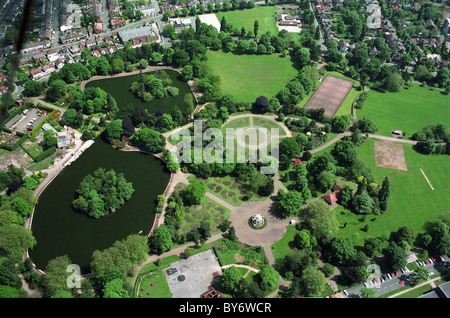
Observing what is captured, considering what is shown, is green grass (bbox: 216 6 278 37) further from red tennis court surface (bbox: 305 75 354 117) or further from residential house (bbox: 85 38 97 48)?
residential house (bbox: 85 38 97 48)

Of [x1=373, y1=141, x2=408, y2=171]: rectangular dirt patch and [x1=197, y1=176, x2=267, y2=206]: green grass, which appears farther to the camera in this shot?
[x1=373, y1=141, x2=408, y2=171]: rectangular dirt patch

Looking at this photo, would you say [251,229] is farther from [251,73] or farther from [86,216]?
[251,73]

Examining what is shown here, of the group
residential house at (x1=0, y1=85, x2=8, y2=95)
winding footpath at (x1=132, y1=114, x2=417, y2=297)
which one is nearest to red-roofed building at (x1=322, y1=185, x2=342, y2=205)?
winding footpath at (x1=132, y1=114, x2=417, y2=297)

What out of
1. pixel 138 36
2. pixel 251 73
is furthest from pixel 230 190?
pixel 138 36

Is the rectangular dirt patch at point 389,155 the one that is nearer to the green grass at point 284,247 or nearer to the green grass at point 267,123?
the green grass at point 267,123

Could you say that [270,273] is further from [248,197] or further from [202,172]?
[202,172]

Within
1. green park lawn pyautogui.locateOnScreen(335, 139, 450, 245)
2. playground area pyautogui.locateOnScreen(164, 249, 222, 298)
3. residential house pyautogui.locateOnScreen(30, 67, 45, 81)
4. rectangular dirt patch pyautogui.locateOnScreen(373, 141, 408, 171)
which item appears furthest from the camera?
residential house pyautogui.locateOnScreen(30, 67, 45, 81)
